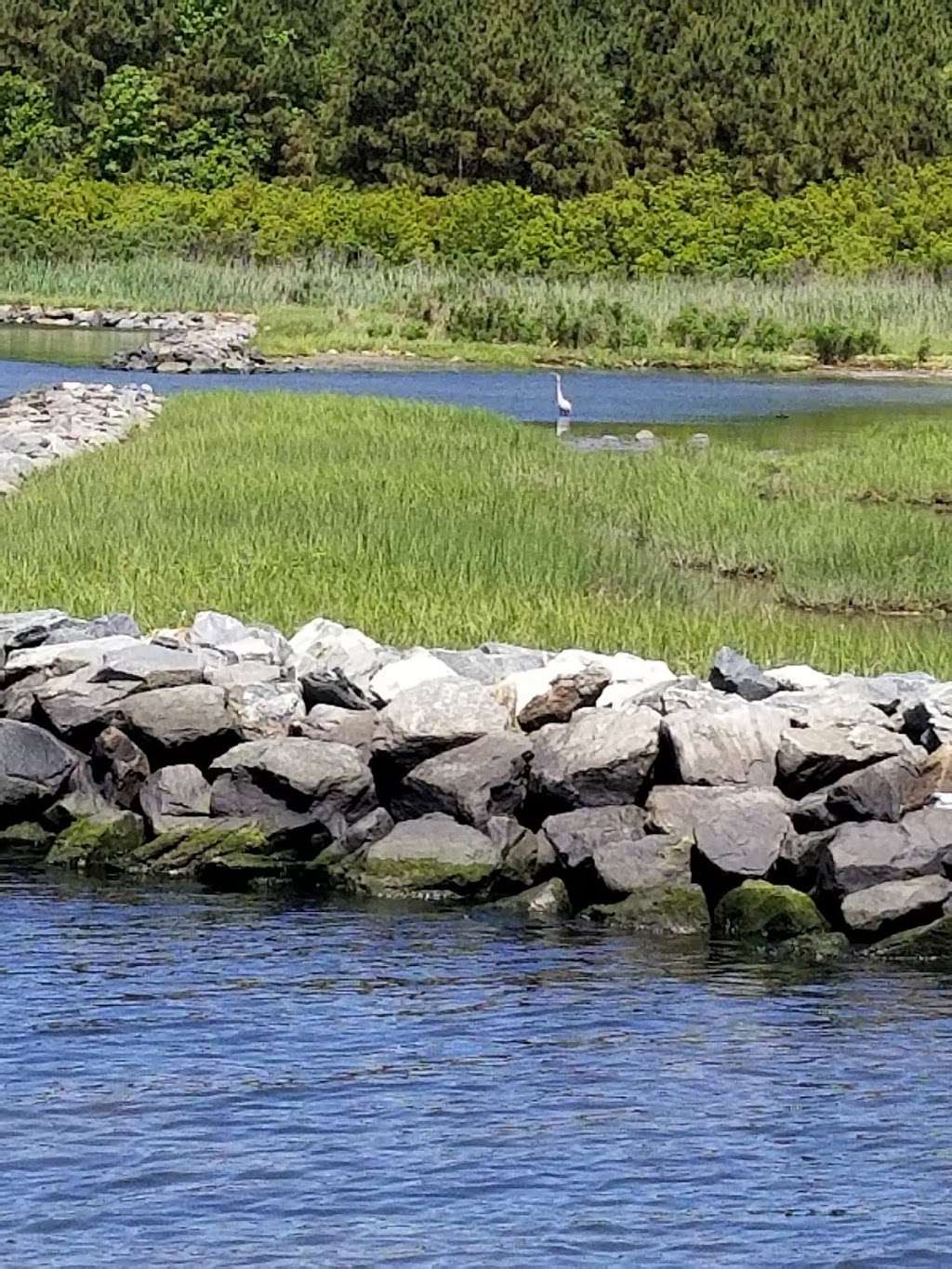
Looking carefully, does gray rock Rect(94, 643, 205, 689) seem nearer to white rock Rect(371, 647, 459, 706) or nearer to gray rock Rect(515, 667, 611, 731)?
white rock Rect(371, 647, 459, 706)

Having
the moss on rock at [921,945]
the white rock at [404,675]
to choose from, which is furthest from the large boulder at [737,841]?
the white rock at [404,675]

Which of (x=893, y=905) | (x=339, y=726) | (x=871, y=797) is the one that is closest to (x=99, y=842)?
(x=339, y=726)

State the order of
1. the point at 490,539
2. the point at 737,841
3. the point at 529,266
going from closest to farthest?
the point at 737,841, the point at 490,539, the point at 529,266

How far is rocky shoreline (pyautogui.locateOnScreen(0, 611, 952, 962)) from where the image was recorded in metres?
11.6

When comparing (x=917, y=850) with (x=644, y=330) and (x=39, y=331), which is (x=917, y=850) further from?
(x=39, y=331)

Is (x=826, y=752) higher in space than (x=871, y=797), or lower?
higher

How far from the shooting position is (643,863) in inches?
465

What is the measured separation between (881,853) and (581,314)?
47.2 metres

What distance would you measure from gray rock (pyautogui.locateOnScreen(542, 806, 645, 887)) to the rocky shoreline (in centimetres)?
2

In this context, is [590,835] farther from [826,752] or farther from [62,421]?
[62,421]

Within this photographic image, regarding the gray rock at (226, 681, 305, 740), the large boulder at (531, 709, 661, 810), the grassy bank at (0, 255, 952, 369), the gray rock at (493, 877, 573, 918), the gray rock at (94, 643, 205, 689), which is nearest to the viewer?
the gray rock at (493, 877, 573, 918)

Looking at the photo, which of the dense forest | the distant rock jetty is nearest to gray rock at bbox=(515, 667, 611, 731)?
the distant rock jetty

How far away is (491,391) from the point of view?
4409cm

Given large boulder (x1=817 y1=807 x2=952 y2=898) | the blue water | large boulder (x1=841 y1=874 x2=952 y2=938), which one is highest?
the blue water
